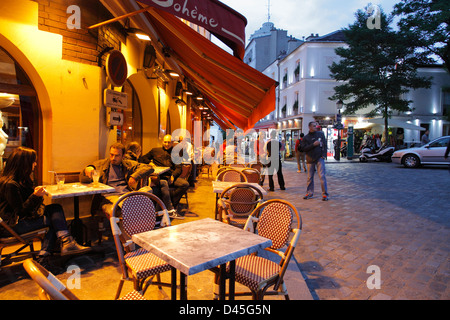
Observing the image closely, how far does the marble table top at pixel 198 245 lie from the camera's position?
1.67 meters

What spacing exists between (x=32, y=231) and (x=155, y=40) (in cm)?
476

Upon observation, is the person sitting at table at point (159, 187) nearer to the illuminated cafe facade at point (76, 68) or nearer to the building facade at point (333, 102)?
the illuminated cafe facade at point (76, 68)

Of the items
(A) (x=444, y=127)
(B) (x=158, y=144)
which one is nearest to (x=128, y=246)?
(B) (x=158, y=144)

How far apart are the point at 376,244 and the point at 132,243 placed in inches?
140

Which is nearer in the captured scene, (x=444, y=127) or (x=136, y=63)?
(x=136, y=63)

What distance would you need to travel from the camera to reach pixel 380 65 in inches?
871

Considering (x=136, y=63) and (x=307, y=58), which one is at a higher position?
(x=307, y=58)

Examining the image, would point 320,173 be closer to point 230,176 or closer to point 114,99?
point 230,176

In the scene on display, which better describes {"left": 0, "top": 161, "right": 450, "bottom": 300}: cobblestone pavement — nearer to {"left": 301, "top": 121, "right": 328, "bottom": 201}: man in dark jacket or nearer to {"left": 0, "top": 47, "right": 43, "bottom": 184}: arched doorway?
{"left": 301, "top": 121, "right": 328, "bottom": 201}: man in dark jacket

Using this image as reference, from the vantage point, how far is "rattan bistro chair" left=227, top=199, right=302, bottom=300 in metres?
2.17

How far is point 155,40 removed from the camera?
625cm

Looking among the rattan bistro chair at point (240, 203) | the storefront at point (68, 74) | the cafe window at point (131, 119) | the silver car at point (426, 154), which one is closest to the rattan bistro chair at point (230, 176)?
the rattan bistro chair at point (240, 203)
